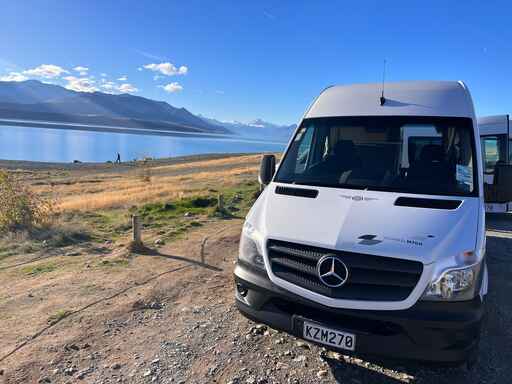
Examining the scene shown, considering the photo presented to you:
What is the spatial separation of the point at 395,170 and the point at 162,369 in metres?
3.04

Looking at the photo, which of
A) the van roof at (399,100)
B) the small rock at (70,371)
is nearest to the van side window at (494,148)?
the van roof at (399,100)

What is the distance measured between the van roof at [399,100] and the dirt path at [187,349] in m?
2.58

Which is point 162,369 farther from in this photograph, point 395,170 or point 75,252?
point 75,252

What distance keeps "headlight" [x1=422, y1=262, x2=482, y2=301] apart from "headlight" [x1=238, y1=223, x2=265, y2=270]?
4.47ft

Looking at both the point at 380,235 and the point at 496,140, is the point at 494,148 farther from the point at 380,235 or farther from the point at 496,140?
the point at 380,235

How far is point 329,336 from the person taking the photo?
9.89 ft

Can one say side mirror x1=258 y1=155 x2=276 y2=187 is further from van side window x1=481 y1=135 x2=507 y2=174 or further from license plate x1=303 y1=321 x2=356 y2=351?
van side window x1=481 y1=135 x2=507 y2=174

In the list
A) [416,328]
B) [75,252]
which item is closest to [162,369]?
[416,328]

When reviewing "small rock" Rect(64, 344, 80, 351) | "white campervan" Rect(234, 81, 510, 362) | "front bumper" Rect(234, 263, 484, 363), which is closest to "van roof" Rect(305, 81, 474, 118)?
"white campervan" Rect(234, 81, 510, 362)

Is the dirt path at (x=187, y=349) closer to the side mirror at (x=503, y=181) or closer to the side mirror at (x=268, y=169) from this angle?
the side mirror at (x=503, y=181)

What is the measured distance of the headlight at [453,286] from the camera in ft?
9.44

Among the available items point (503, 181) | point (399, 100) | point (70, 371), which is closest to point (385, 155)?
point (399, 100)

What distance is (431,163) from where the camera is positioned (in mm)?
4043

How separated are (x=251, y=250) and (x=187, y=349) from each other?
1326 mm
